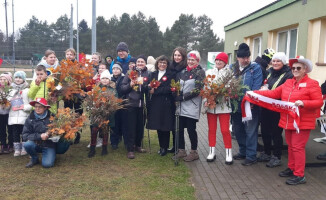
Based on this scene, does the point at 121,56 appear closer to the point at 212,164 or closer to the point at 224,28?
the point at 212,164

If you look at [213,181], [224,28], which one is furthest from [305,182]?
[224,28]

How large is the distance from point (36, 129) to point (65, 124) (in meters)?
0.56

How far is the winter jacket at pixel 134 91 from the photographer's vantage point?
572 cm

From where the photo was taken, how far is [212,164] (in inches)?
223

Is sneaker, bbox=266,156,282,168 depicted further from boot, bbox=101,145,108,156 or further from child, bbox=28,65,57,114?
child, bbox=28,65,57,114

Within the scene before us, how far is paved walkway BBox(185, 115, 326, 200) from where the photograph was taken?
4324 mm

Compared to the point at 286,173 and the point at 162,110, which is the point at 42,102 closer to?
the point at 162,110

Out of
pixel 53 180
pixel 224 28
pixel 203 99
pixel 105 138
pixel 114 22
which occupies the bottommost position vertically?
pixel 53 180

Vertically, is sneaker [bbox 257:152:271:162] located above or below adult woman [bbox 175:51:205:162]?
below

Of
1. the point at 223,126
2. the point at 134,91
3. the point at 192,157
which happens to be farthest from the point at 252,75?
the point at 134,91

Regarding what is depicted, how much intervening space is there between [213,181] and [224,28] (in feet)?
55.0

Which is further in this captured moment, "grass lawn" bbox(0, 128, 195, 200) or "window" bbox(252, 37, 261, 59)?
"window" bbox(252, 37, 261, 59)

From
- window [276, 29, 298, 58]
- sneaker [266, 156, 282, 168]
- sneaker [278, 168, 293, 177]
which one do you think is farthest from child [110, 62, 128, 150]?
window [276, 29, 298, 58]

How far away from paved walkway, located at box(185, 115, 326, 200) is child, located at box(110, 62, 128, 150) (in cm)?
156
